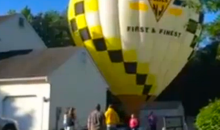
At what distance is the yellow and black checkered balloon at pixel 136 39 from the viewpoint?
97.7 feet

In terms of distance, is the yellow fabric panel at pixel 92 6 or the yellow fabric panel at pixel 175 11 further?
the yellow fabric panel at pixel 92 6

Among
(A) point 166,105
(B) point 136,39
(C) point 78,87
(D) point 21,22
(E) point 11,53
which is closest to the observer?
(C) point 78,87

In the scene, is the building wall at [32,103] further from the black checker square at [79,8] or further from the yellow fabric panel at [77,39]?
the black checker square at [79,8]

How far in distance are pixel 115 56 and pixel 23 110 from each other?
505cm

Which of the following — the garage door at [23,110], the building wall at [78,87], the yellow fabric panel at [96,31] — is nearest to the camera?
the garage door at [23,110]

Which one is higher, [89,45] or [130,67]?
[89,45]

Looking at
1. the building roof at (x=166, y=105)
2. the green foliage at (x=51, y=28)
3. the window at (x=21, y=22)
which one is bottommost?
the building roof at (x=166, y=105)

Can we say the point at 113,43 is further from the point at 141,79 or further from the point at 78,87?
the point at 78,87

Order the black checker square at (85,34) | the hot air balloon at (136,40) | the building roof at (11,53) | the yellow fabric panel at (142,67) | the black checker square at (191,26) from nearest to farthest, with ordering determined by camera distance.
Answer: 1. the black checker square at (191,26)
2. the hot air balloon at (136,40)
3. the yellow fabric panel at (142,67)
4. the black checker square at (85,34)
5. the building roof at (11,53)

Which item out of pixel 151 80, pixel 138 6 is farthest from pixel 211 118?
pixel 151 80

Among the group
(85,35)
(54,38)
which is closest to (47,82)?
(85,35)

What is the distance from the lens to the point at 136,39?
30172mm

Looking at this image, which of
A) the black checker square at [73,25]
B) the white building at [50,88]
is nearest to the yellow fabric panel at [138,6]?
the white building at [50,88]

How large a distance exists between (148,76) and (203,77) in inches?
596
